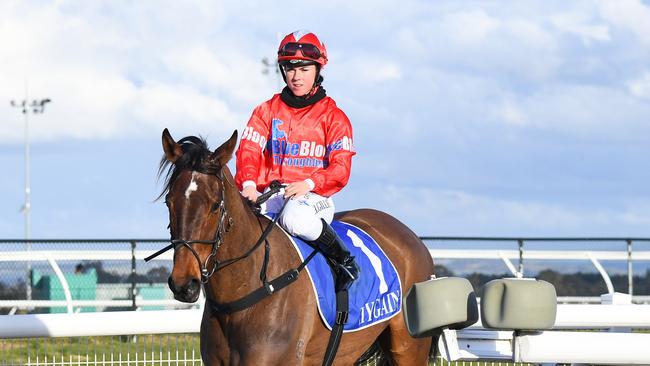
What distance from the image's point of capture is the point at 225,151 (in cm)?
493

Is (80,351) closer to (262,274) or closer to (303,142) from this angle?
(303,142)

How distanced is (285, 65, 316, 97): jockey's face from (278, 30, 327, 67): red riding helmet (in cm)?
5

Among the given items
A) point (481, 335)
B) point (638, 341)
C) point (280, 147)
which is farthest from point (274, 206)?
point (638, 341)

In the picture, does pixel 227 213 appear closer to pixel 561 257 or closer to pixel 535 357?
pixel 535 357

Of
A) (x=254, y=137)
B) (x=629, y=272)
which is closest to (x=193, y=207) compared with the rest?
(x=254, y=137)

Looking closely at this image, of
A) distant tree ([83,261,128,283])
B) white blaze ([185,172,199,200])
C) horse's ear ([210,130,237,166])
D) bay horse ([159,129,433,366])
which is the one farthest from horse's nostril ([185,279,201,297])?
distant tree ([83,261,128,283])

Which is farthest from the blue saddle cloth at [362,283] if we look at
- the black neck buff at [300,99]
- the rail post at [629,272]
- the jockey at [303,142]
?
the rail post at [629,272]

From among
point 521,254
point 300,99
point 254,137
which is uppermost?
point 300,99

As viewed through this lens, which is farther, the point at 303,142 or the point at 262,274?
the point at 303,142

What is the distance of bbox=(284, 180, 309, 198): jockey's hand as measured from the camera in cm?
550

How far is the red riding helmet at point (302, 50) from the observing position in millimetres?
5777

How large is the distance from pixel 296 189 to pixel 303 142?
0.38 meters

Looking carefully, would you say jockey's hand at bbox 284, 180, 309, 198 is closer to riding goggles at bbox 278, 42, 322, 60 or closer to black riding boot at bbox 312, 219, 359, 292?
black riding boot at bbox 312, 219, 359, 292

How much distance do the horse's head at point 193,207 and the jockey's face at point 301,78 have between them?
0.96 metres
